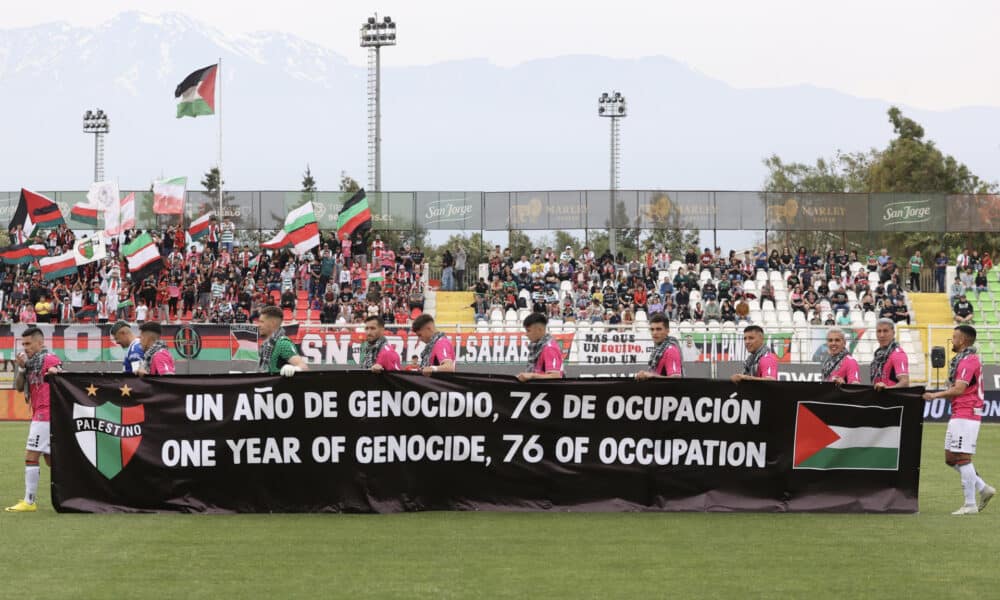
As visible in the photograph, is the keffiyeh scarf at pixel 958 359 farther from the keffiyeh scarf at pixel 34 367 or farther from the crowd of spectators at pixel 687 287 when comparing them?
the crowd of spectators at pixel 687 287

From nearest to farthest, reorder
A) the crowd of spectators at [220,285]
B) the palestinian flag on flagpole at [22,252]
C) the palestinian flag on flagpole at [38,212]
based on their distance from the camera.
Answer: the crowd of spectators at [220,285] → the palestinian flag on flagpole at [38,212] → the palestinian flag on flagpole at [22,252]

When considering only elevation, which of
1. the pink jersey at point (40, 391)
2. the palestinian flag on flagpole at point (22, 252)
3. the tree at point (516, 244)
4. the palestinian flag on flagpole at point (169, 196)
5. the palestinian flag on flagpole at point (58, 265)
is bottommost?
the pink jersey at point (40, 391)

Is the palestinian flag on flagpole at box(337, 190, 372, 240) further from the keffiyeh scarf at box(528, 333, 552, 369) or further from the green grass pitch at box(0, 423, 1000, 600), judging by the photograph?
the green grass pitch at box(0, 423, 1000, 600)

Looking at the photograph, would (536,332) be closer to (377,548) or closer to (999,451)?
(377,548)

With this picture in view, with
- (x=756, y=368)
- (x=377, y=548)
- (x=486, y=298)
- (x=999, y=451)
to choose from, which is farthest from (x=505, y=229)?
(x=377, y=548)

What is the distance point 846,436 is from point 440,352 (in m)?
4.28

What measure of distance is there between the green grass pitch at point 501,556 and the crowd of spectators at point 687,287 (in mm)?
23360

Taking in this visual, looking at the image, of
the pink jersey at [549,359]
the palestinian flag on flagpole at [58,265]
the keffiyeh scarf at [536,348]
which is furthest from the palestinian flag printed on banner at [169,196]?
the pink jersey at [549,359]

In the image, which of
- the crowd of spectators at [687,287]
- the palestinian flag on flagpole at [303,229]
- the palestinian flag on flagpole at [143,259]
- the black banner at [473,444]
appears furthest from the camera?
the palestinian flag on flagpole at [303,229]

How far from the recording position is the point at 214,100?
43438 mm

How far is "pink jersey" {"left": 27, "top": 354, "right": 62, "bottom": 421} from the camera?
41.9 feet

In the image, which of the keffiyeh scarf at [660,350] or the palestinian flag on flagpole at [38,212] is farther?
the palestinian flag on flagpole at [38,212]

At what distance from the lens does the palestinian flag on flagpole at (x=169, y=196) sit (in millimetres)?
40781

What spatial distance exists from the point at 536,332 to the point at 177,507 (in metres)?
4.06
